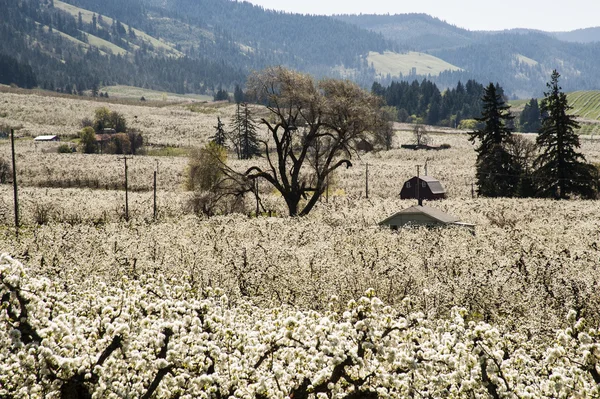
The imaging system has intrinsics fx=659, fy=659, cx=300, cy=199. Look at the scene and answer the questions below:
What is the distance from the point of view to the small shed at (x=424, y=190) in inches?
2158

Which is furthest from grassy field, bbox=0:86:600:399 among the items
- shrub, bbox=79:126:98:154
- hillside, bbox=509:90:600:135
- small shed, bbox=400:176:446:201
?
hillside, bbox=509:90:600:135

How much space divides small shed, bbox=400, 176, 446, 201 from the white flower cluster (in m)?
47.5

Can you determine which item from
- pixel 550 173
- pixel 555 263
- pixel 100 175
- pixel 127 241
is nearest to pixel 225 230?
pixel 127 241

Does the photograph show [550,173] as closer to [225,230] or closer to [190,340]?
[225,230]

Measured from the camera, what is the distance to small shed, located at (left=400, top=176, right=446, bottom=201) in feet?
180

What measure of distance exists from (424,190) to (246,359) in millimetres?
49006

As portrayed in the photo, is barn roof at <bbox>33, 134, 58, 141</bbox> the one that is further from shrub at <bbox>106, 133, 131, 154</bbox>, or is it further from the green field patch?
the green field patch

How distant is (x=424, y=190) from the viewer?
5494cm

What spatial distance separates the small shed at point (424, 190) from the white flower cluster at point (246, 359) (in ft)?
156

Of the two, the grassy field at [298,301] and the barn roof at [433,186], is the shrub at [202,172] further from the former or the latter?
the barn roof at [433,186]

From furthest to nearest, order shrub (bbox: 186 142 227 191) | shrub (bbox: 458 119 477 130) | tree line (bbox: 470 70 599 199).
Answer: shrub (bbox: 458 119 477 130) < tree line (bbox: 470 70 599 199) < shrub (bbox: 186 142 227 191)

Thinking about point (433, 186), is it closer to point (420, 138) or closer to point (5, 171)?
point (5, 171)

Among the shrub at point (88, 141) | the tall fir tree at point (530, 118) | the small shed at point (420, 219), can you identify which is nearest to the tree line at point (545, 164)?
the small shed at point (420, 219)

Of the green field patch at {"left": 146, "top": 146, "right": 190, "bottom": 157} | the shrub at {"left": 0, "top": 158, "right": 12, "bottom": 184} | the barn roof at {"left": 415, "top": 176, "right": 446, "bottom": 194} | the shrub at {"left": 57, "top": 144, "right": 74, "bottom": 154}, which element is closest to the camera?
the barn roof at {"left": 415, "top": 176, "right": 446, "bottom": 194}
